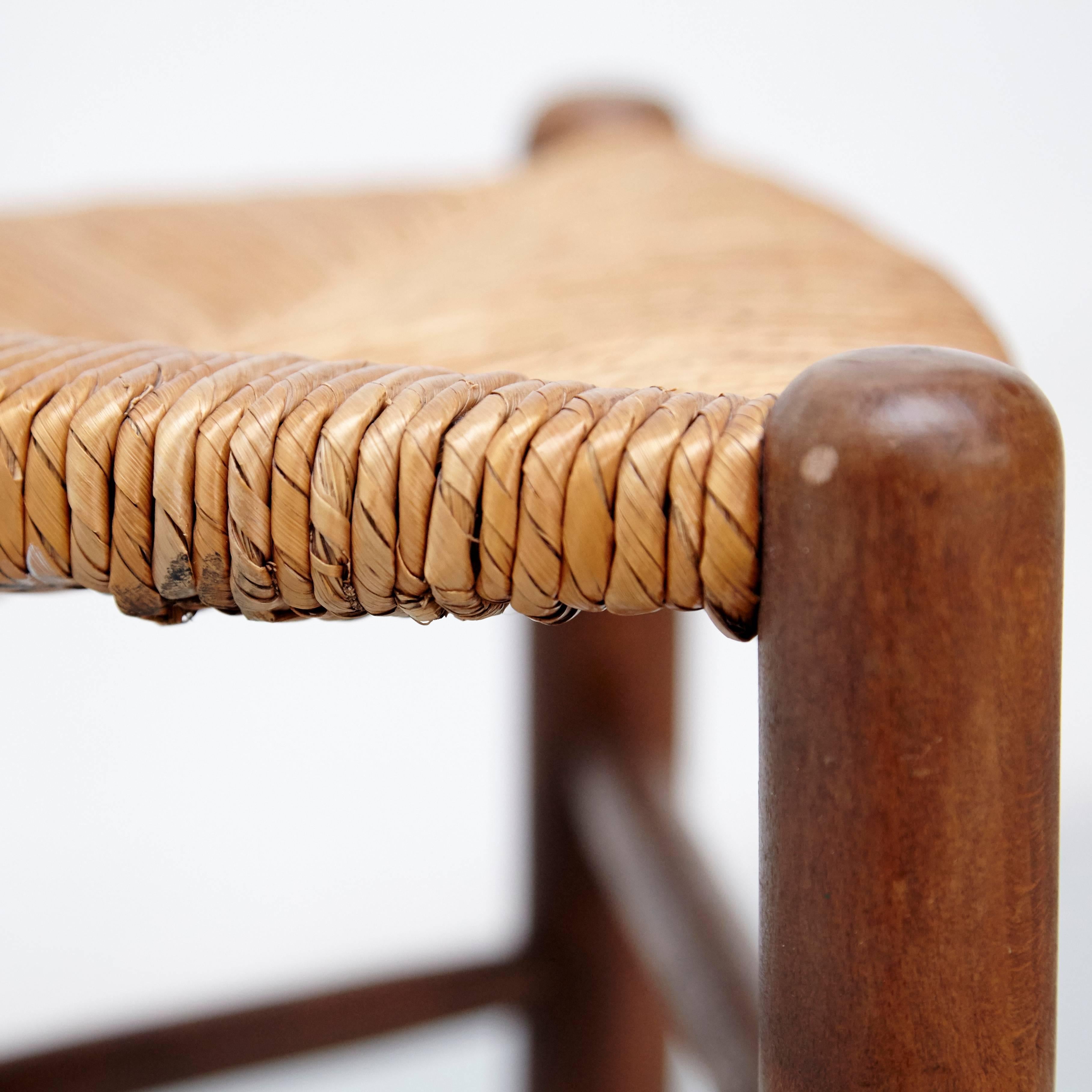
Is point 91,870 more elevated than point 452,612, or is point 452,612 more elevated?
point 452,612

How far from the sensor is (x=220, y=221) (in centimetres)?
46

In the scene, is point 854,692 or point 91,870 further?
point 91,870

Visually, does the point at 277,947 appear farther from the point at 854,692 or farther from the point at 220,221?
the point at 854,692

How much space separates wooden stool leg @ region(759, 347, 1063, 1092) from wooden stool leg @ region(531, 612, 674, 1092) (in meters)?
0.41

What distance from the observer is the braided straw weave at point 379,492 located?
17 centimetres

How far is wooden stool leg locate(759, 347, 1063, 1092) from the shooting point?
152 mm

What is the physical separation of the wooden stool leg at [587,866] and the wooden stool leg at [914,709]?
16.1 inches

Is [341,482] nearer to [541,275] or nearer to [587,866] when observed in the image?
[541,275]

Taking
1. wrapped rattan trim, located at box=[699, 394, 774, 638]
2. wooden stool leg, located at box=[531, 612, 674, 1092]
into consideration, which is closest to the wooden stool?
wrapped rattan trim, located at box=[699, 394, 774, 638]

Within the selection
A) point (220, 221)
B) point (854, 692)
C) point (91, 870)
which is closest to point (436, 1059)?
point (91, 870)

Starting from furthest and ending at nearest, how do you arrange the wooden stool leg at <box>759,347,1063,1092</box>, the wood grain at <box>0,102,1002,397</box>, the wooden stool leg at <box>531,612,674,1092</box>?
the wooden stool leg at <box>531,612,674,1092</box>
the wood grain at <box>0,102,1002,397</box>
the wooden stool leg at <box>759,347,1063,1092</box>

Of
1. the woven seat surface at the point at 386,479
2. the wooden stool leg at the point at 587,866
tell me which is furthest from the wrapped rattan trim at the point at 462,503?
the wooden stool leg at the point at 587,866

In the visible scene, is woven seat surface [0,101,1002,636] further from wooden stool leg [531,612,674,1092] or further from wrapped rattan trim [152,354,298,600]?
wooden stool leg [531,612,674,1092]

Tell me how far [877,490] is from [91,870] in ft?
2.18
